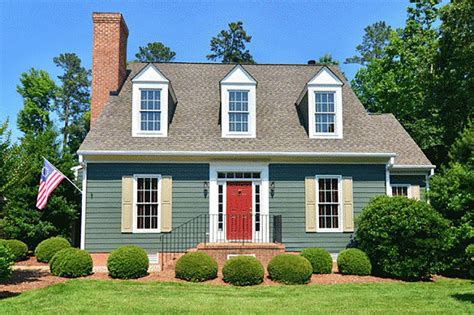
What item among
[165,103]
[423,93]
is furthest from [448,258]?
[423,93]

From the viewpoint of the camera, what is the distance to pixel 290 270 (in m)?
12.0

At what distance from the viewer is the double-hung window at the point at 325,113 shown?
16188mm

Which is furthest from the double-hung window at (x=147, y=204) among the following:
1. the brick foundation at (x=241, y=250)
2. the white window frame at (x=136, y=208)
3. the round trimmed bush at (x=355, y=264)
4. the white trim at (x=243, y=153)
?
the round trimmed bush at (x=355, y=264)

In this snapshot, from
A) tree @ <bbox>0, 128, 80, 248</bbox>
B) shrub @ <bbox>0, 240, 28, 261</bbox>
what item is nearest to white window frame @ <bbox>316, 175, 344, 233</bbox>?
tree @ <bbox>0, 128, 80, 248</bbox>

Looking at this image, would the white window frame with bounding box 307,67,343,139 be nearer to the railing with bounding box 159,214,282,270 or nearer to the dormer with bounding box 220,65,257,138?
the dormer with bounding box 220,65,257,138

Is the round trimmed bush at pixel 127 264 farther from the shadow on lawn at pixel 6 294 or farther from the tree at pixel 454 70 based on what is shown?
the tree at pixel 454 70

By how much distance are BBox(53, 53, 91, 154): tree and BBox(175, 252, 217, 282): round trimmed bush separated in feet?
112

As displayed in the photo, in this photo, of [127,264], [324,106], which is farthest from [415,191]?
[127,264]

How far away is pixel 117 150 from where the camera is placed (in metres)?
14.8

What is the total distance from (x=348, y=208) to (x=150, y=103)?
24.0 ft

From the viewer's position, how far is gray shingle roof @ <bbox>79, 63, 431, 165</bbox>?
50.4 ft

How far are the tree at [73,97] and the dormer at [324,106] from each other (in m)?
32.1

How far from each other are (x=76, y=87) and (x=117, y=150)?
36.6m

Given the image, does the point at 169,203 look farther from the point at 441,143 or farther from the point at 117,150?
the point at 441,143
